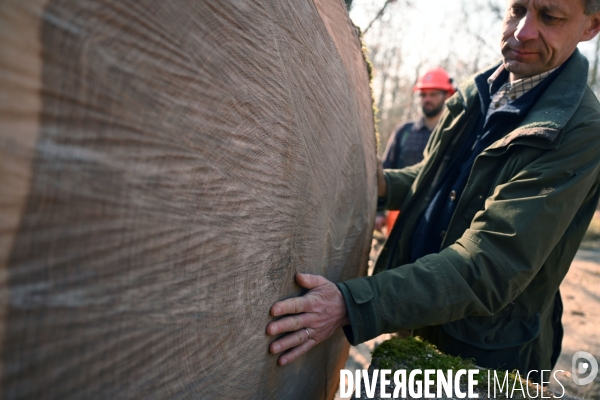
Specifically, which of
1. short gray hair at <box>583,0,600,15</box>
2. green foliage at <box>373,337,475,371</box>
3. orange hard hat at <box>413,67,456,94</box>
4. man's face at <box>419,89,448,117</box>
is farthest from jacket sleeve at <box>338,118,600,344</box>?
orange hard hat at <box>413,67,456,94</box>

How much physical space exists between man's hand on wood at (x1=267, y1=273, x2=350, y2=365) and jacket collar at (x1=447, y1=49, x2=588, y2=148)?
90cm

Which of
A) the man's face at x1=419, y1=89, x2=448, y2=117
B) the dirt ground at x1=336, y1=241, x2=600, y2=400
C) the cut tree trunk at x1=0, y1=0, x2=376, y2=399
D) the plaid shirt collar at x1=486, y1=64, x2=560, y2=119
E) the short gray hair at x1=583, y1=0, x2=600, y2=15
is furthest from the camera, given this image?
the man's face at x1=419, y1=89, x2=448, y2=117

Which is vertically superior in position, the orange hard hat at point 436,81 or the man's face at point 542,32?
the orange hard hat at point 436,81

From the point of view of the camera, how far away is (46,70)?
602mm

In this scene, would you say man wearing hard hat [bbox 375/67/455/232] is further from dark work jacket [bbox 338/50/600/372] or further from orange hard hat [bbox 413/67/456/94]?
dark work jacket [bbox 338/50/600/372]

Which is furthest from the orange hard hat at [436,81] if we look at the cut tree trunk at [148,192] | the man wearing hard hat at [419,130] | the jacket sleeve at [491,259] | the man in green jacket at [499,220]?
the cut tree trunk at [148,192]

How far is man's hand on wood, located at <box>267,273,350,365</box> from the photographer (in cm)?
123

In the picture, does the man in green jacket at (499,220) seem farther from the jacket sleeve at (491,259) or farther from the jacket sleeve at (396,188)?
the jacket sleeve at (396,188)

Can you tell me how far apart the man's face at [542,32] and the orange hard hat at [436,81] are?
375 centimetres

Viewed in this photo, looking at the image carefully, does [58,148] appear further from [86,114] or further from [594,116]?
[594,116]

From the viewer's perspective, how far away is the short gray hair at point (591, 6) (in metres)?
1.76

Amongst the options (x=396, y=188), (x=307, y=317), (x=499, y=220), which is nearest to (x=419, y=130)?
(x=396, y=188)

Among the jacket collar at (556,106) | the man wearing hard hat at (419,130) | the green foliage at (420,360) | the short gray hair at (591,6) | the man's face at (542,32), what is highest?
the man wearing hard hat at (419,130)

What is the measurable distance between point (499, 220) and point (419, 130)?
3604 millimetres
